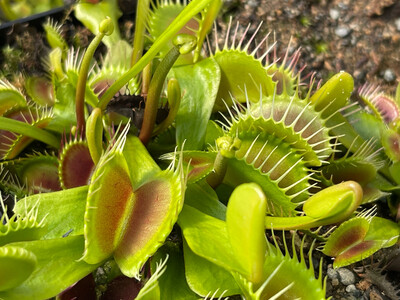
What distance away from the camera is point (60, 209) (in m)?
0.88

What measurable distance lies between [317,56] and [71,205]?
0.99 meters

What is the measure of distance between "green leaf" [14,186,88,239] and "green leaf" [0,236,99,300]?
4 cm

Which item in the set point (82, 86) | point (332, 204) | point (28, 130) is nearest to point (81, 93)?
point (82, 86)

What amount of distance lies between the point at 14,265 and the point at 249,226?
12.9 inches

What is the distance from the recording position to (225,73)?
1.10 meters

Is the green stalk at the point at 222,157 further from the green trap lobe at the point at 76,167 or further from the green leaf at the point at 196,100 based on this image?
the green trap lobe at the point at 76,167

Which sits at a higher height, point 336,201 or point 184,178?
point 336,201

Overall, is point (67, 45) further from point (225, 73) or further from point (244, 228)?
point (244, 228)

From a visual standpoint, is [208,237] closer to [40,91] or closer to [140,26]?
[140,26]

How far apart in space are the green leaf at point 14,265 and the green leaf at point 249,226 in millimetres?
285

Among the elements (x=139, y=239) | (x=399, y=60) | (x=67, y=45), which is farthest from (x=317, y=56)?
(x=139, y=239)

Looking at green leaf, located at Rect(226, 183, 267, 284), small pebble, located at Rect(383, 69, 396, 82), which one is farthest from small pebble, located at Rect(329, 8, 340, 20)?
green leaf, located at Rect(226, 183, 267, 284)

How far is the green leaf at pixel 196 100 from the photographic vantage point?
1.04 metres

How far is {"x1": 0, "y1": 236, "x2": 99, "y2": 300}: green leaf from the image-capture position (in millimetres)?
744
